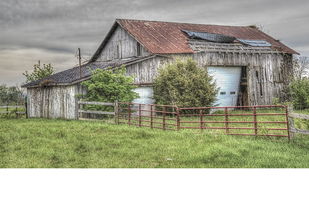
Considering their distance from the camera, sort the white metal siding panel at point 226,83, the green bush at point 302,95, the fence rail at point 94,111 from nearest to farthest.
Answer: the fence rail at point 94,111, the green bush at point 302,95, the white metal siding panel at point 226,83

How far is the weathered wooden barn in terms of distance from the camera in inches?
739

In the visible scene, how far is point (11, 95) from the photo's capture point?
950 inches

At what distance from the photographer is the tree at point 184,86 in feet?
54.6

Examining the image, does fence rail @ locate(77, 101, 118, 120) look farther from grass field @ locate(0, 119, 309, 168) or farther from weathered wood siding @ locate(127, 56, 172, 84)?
grass field @ locate(0, 119, 309, 168)

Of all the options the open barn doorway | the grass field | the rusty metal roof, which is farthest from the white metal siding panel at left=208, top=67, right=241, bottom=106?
the grass field

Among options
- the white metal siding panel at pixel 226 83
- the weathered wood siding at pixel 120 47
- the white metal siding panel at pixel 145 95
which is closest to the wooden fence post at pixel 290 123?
the white metal siding panel at pixel 145 95

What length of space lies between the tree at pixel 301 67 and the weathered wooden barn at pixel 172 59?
1.75ft

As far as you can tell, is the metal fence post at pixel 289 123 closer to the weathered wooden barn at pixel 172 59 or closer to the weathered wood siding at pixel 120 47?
the weathered wooden barn at pixel 172 59

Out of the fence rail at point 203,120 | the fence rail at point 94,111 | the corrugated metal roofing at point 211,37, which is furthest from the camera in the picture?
the corrugated metal roofing at point 211,37

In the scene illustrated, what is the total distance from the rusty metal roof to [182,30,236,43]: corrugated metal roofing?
388 millimetres
